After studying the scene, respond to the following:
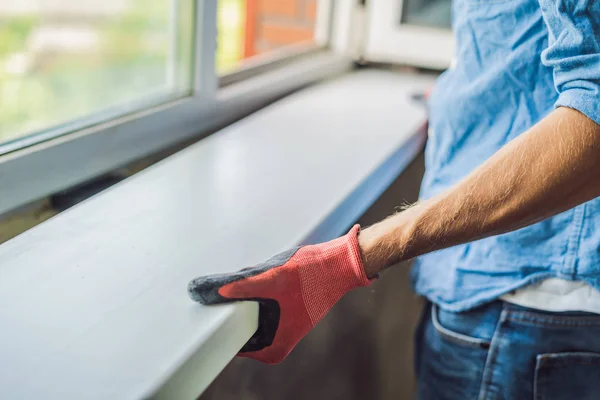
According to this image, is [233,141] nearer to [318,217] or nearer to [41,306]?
[318,217]

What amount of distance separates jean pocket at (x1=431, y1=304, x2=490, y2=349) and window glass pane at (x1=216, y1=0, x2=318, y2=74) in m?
1.02

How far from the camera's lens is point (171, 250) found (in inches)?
26.3

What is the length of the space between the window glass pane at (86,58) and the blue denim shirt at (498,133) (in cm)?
46

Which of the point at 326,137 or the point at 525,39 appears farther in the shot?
the point at 326,137

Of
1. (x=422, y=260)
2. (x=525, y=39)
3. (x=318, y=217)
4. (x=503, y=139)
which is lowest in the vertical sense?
(x=422, y=260)

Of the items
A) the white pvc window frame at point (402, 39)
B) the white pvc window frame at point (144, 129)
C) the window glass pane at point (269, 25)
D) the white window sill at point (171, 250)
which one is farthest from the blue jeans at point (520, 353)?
the window glass pane at point (269, 25)

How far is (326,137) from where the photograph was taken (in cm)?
109

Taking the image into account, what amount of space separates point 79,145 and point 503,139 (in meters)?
0.55

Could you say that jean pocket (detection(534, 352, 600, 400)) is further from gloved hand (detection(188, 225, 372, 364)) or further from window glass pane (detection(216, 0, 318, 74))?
window glass pane (detection(216, 0, 318, 74))

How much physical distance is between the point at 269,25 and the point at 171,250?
1205mm

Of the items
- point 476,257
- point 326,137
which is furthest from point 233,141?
point 476,257

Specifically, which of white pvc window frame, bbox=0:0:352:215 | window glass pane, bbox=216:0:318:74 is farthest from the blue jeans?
window glass pane, bbox=216:0:318:74

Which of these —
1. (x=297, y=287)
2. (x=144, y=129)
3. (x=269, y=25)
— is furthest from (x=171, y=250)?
(x=269, y=25)

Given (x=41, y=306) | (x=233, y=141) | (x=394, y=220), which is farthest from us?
(x=233, y=141)
